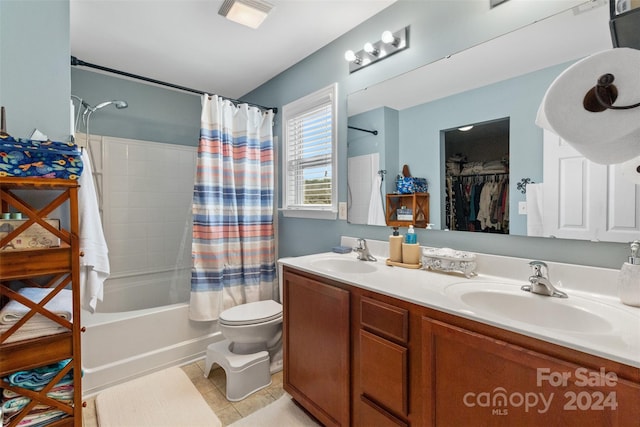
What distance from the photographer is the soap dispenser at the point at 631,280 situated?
95 cm

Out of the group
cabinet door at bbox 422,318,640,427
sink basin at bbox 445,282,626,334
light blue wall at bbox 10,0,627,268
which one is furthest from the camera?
light blue wall at bbox 10,0,627,268

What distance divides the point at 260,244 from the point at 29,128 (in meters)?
1.60

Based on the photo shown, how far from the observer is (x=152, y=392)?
1.89 m

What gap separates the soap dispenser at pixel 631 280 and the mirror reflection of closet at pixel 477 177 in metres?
0.41

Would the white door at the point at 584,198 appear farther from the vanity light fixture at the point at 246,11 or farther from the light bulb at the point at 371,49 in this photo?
the vanity light fixture at the point at 246,11

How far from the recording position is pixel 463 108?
4.83ft

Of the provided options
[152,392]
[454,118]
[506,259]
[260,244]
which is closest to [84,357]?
[152,392]

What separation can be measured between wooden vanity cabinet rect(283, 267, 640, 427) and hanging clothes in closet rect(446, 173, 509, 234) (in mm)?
619

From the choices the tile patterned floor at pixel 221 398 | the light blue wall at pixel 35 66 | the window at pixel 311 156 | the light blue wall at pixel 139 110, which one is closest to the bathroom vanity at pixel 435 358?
the tile patterned floor at pixel 221 398

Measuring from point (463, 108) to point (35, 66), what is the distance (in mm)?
2175

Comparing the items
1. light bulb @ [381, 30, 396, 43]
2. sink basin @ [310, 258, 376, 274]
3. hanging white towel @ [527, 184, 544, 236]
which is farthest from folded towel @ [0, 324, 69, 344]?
light bulb @ [381, 30, 396, 43]

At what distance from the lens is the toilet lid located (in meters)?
1.90

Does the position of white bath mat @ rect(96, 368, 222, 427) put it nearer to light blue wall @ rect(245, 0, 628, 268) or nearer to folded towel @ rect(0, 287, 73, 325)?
folded towel @ rect(0, 287, 73, 325)

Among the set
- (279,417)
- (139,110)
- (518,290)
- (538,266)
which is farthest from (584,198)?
(139,110)
